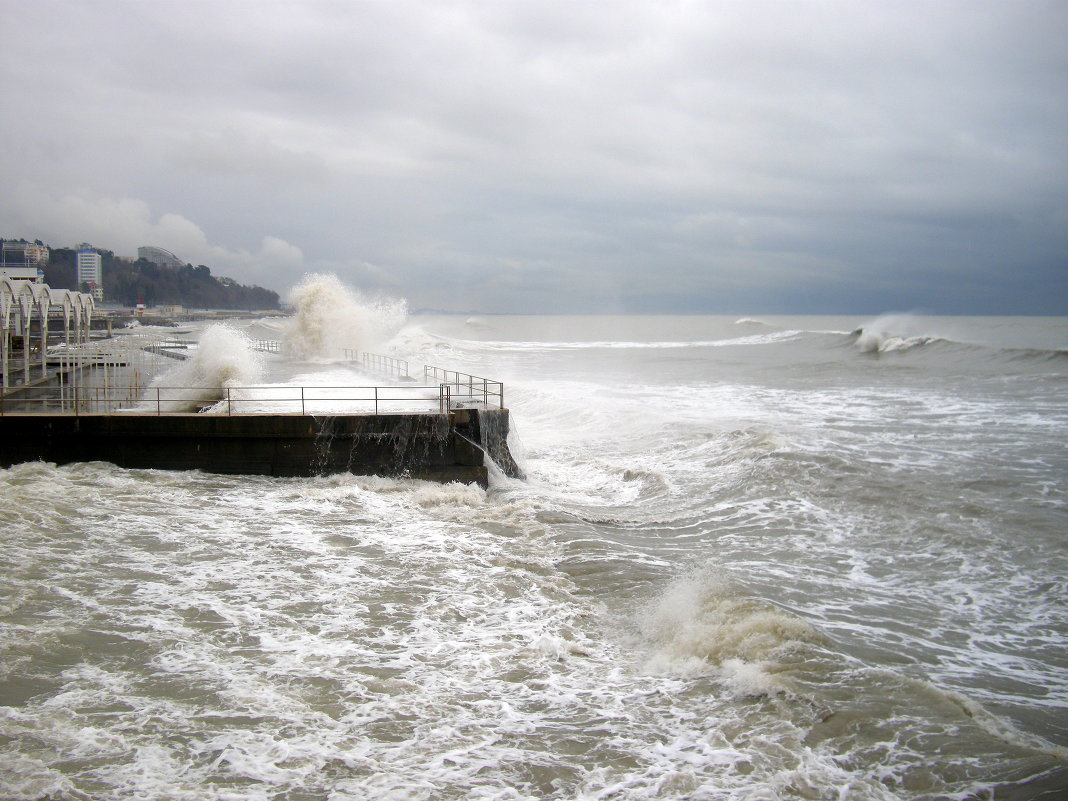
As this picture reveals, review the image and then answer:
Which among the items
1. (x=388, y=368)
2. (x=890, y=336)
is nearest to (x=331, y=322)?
(x=388, y=368)

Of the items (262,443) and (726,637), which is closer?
(726,637)

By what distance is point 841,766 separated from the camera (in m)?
5.61

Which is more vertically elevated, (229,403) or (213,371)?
(213,371)

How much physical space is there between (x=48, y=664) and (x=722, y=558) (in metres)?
7.93

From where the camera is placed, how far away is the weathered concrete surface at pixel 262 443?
49.3 feet

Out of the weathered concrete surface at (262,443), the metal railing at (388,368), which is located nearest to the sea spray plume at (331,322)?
the metal railing at (388,368)

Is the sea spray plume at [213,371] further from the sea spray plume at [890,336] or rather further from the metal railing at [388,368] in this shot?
Answer: the sea spray plume at [890,336]

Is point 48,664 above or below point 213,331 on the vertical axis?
below

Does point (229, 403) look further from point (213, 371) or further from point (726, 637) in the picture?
point (726, 637)

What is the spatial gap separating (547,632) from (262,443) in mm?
9145

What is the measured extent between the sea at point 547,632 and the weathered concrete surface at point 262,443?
50 cm

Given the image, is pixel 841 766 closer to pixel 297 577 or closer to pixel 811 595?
pixel 811 595

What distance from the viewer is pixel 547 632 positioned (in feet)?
26.2

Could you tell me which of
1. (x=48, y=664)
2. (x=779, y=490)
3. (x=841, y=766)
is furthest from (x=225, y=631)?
(x=779, y=490)
